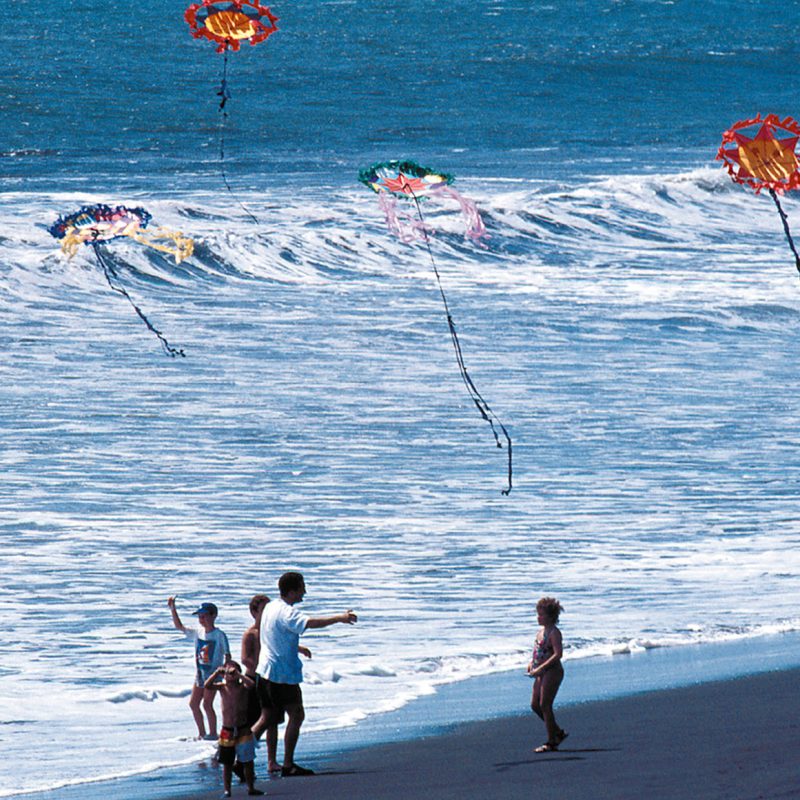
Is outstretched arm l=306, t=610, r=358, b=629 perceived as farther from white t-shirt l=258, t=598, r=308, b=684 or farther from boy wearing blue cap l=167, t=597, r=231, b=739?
boy wearing blue cap l=167, t=597, r=231, b=739

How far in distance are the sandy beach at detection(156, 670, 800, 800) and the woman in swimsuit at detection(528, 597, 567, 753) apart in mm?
103

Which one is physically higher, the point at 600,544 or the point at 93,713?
the point at 600,544

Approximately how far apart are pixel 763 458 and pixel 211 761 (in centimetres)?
1121

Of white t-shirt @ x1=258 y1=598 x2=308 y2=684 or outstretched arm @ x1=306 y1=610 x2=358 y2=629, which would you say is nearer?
outstretched arm @ x1=306 y1=610 x2=358 y2=629

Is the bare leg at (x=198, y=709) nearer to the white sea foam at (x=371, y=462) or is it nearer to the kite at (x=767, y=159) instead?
the white sea foam at (x=371, y=462)

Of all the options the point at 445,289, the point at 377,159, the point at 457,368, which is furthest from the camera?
the point at 377,159

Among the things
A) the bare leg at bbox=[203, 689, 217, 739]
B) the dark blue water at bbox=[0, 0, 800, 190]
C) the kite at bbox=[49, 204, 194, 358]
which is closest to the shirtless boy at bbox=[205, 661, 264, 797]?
the bare leg at bbox=[203, 689, 217, 739]

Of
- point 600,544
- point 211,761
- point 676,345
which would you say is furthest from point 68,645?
point 676,345

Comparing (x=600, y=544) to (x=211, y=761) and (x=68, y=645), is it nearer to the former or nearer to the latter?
(x=68, y=645)

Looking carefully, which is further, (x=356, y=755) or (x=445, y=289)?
(x=445, y=289)

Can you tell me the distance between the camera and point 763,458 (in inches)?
682

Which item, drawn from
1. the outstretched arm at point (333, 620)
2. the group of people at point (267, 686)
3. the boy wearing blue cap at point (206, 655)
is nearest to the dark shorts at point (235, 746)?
the group of people at point (267, 686)

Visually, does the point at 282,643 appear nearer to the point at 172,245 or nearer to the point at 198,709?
the point at 198,709

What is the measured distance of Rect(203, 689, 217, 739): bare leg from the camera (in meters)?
7.68
